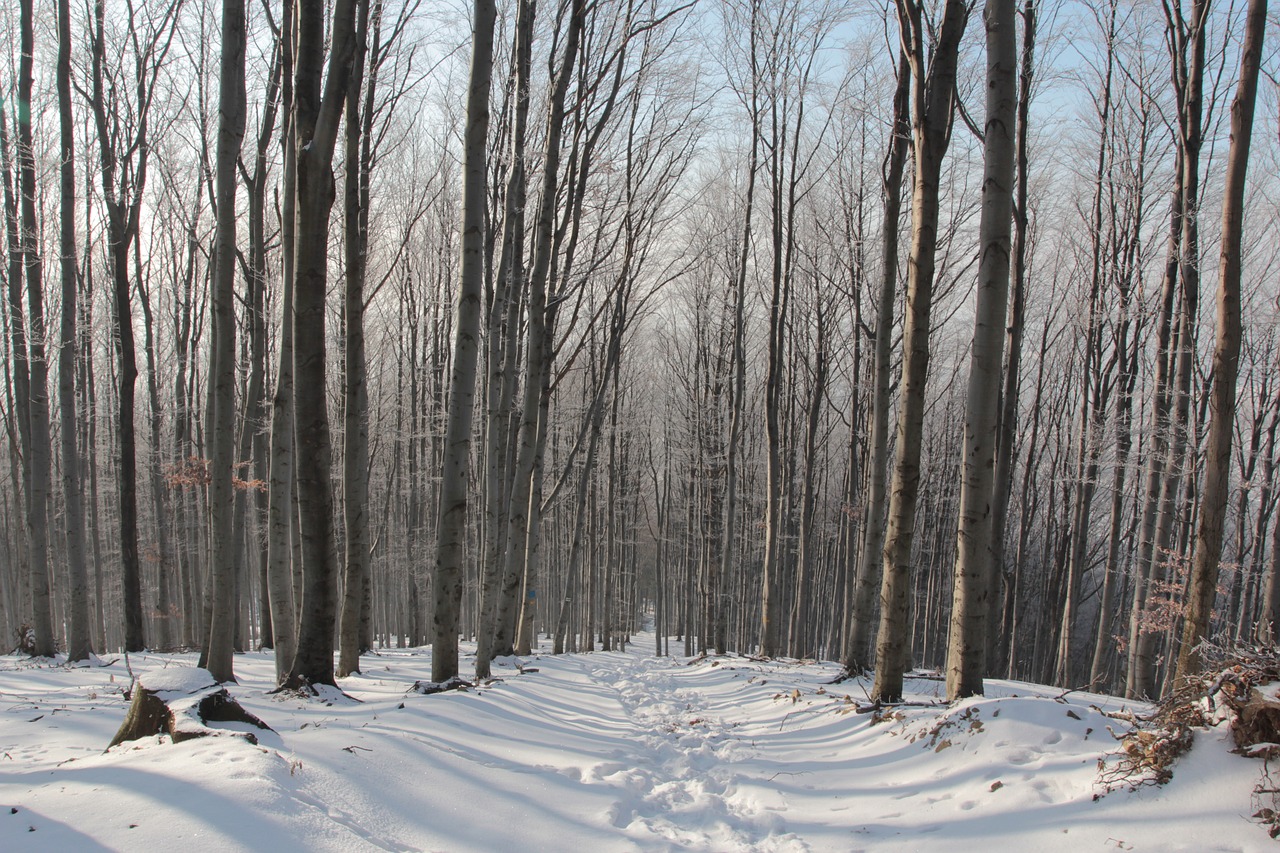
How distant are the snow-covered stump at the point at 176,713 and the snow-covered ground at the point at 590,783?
15 cm

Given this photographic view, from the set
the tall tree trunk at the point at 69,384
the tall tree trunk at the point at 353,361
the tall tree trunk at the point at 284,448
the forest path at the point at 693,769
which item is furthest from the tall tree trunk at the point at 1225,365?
the tall tree trunk at the point at 69,384

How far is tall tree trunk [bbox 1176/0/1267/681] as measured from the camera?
17.4 ft

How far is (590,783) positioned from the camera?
3.91 metres

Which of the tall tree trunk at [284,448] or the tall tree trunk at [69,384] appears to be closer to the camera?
the tall tree trunk at [284,448]

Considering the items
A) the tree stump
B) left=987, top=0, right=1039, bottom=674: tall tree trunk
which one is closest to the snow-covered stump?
the tree stump

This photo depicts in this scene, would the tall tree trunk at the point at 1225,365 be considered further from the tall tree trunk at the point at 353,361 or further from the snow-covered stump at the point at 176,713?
the tall tree trunk at the point at 353,361

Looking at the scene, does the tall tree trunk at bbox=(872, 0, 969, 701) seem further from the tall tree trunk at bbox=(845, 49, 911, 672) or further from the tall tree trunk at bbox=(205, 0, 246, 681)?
the tall tree trunk at bbox=(205, 0, 246, 681)

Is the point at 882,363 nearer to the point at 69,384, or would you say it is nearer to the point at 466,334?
the point at 466,334

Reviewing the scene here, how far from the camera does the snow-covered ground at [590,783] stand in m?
2.43

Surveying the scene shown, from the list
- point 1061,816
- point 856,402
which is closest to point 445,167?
point 856,402

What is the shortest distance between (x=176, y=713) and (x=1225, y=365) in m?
7.77

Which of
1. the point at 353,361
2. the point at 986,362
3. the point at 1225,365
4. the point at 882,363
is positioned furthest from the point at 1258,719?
the point at 353,361

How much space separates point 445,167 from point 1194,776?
1540cm

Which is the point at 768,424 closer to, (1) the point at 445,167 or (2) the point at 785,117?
(2) the point at 785,117
